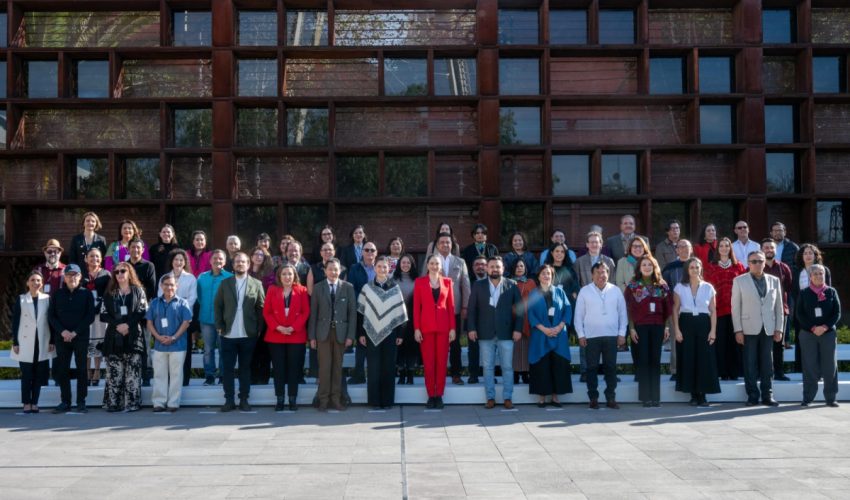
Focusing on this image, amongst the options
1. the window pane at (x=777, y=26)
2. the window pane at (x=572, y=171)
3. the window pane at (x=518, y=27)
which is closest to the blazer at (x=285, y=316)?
the window pane at (x=572, y=171)

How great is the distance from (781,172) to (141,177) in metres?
8.95

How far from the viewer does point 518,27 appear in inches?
456

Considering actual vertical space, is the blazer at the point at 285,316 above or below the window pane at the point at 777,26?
below

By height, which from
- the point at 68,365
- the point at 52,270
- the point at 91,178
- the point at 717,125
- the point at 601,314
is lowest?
the point at 68,365

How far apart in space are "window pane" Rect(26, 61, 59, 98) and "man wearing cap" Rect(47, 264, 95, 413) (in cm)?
383

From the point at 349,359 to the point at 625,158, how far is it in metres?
4.84

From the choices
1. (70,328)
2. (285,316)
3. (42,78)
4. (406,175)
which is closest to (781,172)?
(406,175)

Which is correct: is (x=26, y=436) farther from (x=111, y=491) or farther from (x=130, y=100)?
(x=130, y=100)

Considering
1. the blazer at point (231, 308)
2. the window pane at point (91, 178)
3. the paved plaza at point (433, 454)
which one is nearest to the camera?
the paved plaza at point (433, 454)

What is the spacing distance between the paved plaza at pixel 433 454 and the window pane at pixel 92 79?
4.79 meters

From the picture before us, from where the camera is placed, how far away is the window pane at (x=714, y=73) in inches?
459

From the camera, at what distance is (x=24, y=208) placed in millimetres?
11227

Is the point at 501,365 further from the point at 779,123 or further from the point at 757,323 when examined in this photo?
the point at 779,123

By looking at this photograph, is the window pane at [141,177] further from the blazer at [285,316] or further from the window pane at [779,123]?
the window pane at [779,123]
